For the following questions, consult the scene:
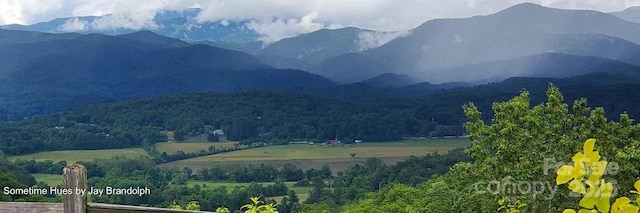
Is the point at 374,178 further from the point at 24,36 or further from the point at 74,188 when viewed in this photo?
the point at 24,36

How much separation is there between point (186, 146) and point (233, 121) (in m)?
14.8

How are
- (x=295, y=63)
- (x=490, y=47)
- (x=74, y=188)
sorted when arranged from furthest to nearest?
(x=490, y=47)
(x=295, y=63)
(x=74, y=188)

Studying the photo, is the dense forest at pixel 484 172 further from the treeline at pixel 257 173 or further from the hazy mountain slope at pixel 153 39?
the hazy mountain slope at pixel 153 39

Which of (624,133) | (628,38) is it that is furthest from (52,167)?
(628,38)

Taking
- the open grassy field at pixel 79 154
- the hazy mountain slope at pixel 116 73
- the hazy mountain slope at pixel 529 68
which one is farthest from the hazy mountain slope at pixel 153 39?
the open grassy field at pixel 79 154

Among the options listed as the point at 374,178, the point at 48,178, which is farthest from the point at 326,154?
the point at 48,178

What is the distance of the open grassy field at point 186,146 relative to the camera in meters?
68.0

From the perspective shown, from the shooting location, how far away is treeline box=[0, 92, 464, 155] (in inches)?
2852

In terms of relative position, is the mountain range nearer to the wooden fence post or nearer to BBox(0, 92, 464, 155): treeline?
BBox(0, 92, 464, 155): treeline

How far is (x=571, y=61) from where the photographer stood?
148 metres

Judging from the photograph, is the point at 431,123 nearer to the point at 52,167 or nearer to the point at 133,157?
the point at 133,157

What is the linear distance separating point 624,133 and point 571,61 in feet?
470

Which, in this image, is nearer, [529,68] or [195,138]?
[195,138]

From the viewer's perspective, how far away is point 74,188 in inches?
89.7
